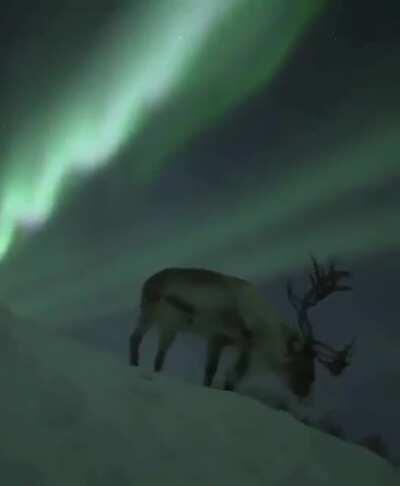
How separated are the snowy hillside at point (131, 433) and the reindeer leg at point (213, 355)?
385 cm

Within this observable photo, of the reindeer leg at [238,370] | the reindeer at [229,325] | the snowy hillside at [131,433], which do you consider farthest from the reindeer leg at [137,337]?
the snowy hillside at [131,433]

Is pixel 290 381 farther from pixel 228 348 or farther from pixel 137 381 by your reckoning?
pixel 137 381

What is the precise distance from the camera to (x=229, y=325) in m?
9.45

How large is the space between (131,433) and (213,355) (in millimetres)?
5785

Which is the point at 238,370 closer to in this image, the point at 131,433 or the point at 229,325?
the point at 229,325

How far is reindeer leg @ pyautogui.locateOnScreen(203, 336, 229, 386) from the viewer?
872cm

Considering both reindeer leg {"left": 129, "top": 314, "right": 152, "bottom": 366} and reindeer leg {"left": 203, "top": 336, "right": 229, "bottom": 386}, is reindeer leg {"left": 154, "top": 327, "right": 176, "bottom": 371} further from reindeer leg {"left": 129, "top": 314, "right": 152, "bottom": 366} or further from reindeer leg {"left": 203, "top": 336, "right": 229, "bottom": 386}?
reindeer leg {"left": 203, "top": 336, "right": 229, "bottom": 386}

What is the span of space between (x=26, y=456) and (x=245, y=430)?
186 cm

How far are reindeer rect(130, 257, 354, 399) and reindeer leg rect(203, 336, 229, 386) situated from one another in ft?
0.05

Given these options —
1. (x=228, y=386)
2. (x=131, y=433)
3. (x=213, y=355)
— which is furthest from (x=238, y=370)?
(x=131, y=433)

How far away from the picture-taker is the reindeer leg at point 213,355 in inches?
343

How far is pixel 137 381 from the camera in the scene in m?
4.15

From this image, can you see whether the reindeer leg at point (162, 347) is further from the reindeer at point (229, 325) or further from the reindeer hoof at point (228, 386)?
the reindeer hoof at point (228, 386)

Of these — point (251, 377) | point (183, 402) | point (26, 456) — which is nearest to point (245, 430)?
point (183, 402)
